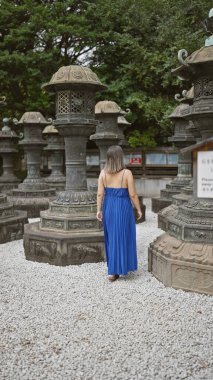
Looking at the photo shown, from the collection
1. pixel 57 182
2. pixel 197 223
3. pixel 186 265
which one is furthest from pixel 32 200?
pixel 186 265

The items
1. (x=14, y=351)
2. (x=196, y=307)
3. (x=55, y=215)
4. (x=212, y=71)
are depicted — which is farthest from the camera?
(x=55, y=215)

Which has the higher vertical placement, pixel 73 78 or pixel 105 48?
pixel 105 48

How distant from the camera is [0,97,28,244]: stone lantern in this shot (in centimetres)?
691

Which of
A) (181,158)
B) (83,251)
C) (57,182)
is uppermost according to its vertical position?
(181,158)

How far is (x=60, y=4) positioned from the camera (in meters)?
13.9

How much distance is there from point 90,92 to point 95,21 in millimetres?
10466

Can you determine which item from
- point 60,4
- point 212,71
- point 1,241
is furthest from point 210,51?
point 60,4

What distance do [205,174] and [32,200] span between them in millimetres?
6021

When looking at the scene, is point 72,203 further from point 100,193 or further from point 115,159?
point 115,159

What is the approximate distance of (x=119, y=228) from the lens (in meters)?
4.53

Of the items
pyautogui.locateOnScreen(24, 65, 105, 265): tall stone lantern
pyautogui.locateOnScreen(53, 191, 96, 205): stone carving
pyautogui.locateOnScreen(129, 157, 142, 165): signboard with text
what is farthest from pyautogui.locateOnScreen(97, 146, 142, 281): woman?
pyautogui.locateOnScreen(129, 157, 142, 165): signboard with text

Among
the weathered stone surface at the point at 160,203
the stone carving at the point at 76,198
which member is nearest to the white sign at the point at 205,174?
the stone carving at the point at 76,198

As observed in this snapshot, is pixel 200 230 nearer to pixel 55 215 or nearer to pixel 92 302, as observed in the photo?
pixel 92 302

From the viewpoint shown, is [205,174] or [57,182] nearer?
[205,174]
